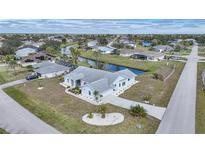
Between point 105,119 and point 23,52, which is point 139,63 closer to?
point 105,119

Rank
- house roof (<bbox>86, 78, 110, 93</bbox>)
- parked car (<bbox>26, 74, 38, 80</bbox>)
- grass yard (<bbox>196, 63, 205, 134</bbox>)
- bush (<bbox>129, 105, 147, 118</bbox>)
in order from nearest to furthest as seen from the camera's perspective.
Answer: grass yard (<bbox>196, 63, 205, 134</bbox>)
bush (<bbox>129, 105, 147, 118</bbox>)
house roof (<bbox>86, 78, 110, 93</bbox>)
parked car (<bbox>26, 74, 38, 80</bbox>)

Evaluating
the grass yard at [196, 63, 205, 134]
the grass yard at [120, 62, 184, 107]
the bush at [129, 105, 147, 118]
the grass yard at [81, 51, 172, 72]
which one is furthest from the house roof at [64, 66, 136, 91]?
the grass yard at [81, 51, 172, 72]

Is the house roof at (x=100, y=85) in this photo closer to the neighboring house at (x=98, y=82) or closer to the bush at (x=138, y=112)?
the neighboring house at (x=98, y=82)

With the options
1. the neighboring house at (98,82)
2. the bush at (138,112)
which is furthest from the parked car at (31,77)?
the bush at (138,112)

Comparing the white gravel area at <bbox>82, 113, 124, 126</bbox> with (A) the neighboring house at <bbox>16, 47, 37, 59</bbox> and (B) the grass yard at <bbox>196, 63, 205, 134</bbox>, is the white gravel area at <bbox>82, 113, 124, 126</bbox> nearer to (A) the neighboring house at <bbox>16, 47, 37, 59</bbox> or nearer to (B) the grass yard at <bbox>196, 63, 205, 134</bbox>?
(B) the grass yard at <bbox>196, 63, 205, 134</bbox>

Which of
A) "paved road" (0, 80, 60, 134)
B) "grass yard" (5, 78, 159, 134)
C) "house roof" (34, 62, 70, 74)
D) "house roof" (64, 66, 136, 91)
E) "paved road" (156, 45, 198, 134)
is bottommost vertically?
"paved road" (0, 80, 60, 134)

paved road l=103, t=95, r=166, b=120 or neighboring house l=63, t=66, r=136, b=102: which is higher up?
neighboring house l=63, t=66, r=136, b=102

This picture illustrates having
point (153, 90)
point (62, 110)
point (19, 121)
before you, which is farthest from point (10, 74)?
point (153, 90)
